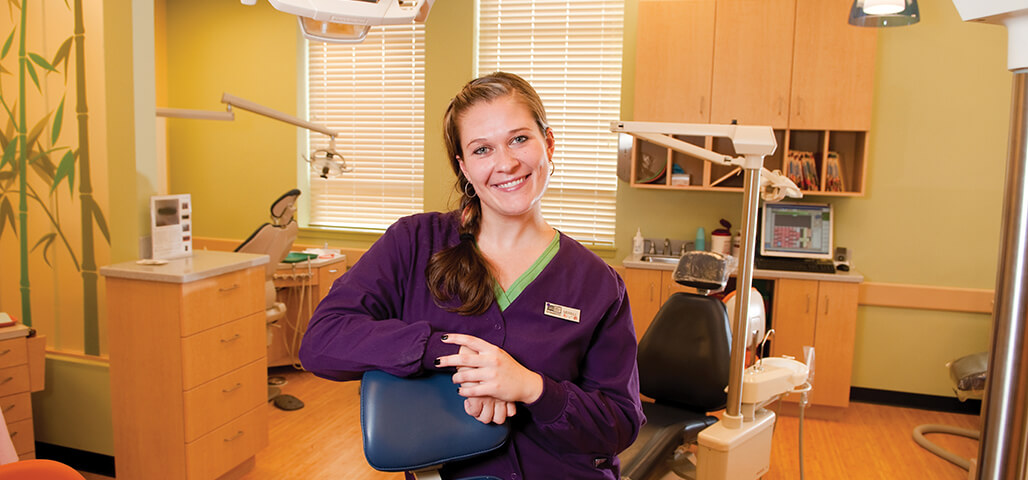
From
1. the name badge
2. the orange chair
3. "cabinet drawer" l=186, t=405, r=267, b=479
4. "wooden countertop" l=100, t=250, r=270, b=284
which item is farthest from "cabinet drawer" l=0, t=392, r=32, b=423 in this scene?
the name badge

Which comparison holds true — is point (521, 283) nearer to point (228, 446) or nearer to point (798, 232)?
point (228, 446)

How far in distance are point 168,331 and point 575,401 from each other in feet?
6.51

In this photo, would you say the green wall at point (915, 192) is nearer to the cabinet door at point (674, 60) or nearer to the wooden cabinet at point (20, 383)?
the cabinet door at point (674, 60)

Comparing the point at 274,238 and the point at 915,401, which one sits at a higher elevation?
the point at 274,238

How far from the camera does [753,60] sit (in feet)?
12.8

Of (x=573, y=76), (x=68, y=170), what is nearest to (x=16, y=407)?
(x=68, y=170)

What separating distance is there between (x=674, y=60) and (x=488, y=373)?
3.33m

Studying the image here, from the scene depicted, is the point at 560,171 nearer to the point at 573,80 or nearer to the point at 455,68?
the point at 573,80

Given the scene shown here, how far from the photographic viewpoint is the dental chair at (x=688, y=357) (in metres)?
2.52

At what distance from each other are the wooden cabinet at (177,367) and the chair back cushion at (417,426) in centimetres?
176

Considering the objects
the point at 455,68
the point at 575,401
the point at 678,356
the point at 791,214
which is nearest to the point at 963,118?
the point at 791,214

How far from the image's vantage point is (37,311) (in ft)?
10.3

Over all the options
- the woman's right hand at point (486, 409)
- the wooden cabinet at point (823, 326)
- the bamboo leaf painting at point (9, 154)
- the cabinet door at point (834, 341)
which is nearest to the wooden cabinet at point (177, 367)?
the bamboo leaf painting at point (9, 154)

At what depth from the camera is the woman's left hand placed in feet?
3.59
